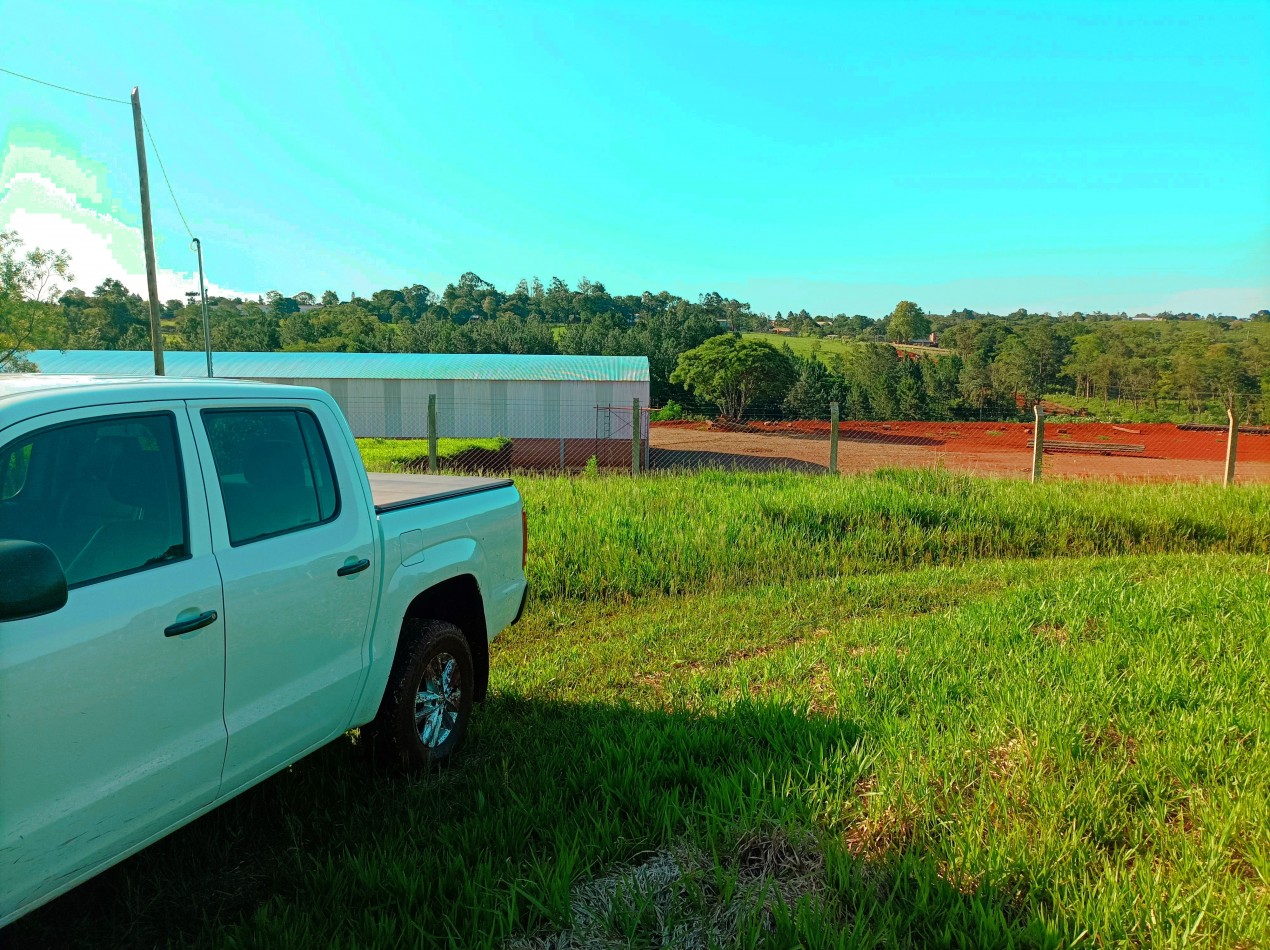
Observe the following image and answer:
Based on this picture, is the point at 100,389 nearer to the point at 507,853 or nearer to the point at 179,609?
the point at 179,609

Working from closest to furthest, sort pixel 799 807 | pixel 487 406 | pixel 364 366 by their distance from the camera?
pixel 799 807, pixel 487 406, pixel 364 366

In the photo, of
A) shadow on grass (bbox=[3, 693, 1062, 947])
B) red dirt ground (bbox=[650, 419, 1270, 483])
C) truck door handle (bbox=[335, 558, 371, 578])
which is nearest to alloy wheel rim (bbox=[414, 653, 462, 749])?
shadow on grass (bbox=[3, 693, 1062, 947])

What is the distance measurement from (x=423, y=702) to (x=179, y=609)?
1698 millimetres

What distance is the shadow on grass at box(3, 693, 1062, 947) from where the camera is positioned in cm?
285

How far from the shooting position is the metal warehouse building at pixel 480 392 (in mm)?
32938

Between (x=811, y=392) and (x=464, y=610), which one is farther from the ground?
(x=811, y=392)

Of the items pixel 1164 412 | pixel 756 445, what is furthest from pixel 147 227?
pixel 1164 412

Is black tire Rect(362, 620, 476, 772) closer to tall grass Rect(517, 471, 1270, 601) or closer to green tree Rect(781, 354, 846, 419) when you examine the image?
tall grass Rect(517, 471, 1270, 601)

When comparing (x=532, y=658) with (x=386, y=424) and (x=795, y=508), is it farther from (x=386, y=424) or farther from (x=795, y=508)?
(x=386, y=424)

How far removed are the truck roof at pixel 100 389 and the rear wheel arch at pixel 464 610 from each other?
146 cm

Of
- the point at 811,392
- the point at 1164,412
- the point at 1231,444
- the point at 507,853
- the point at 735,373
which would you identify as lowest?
the point at 507,853

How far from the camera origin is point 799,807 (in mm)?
3461

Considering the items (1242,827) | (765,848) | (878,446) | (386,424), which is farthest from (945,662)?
(878,446)

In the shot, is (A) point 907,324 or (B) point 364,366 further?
(A) point 907,324
